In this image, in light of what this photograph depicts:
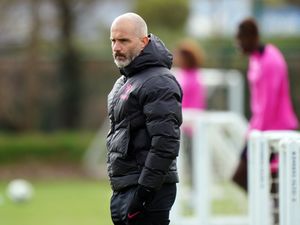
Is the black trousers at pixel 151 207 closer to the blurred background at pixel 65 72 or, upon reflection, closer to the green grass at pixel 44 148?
the blurred background at pixel 65 72

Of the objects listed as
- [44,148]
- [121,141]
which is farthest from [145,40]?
[44,148]

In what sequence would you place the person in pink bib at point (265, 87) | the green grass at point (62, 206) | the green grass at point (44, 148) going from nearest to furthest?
the person in pink bib at point (265, 87), the green grass at point (62, 206), the green grass at point (44, 148)

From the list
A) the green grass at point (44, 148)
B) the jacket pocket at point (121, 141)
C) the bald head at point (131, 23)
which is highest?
Answer: the bald head at point (131, 23)

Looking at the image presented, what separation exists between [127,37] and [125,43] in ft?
0.14

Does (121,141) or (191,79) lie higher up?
(121,141)

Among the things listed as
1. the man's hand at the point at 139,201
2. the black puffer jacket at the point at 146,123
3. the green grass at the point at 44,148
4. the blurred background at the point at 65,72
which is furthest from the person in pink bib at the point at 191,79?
the green grass at the point at 44,148

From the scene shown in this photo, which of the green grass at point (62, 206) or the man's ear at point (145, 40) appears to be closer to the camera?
the man's ear at point (145, 40)

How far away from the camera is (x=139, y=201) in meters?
6.12

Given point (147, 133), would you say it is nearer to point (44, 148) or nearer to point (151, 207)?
point (151, 207)

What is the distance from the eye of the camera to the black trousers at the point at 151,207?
6205mm

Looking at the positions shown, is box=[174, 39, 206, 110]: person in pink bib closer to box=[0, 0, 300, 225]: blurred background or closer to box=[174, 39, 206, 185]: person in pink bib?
box=[174, 39, 206, 185]: person in pink bib

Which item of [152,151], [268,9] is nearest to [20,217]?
[152,151]

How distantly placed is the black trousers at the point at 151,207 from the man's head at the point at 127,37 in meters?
0.84

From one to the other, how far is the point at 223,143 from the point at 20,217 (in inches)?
116
